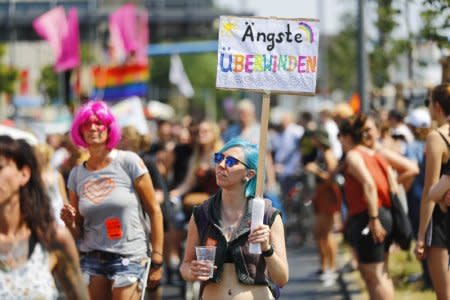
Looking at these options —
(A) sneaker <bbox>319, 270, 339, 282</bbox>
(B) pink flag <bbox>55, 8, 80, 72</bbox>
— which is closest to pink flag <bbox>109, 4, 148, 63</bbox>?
(B) pink flag <bbox>55, 8, 80, 72</bbox>

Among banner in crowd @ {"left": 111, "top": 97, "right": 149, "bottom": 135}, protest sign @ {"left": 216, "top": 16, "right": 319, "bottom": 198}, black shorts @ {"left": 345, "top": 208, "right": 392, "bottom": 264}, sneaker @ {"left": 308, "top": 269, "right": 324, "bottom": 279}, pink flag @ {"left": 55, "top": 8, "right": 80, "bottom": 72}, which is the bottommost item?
sneaker @ {"left": 308, "top": 269, "right": 324, "bottom": 279}

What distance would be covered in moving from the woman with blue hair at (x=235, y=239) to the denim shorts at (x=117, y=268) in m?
1.33

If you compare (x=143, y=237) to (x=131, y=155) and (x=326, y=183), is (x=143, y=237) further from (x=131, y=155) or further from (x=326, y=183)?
(x=326, y=183)

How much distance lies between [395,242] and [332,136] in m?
7.83

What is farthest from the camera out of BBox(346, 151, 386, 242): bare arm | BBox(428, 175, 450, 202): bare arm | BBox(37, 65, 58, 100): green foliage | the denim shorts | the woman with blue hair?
BBox(37, 65, 58, 100): green foliage

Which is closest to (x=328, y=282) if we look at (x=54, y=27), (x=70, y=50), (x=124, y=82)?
(x=124, y=82)

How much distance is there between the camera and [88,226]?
8.05m

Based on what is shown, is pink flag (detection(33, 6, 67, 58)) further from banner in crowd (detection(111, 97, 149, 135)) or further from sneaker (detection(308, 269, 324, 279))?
sneaker (detection(308, 269, 324, 279))

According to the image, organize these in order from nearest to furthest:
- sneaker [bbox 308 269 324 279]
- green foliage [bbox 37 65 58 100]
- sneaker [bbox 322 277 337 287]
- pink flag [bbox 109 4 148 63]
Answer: sneaker [bbox 322 277 337 287] → sneaker [bbox 308 269 324 279] → pink flag [bbox 109 4 148 63] → green foliage [bbox 37 65 58 100]

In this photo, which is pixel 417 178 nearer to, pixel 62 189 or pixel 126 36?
pixel 62 189

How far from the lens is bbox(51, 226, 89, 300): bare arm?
16.3ft

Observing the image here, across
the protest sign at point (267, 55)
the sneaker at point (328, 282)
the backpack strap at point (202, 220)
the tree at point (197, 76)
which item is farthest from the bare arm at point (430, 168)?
→ the tree at point (197, 76)

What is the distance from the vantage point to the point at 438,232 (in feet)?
27.4

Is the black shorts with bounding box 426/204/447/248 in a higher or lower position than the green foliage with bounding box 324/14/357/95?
lower
